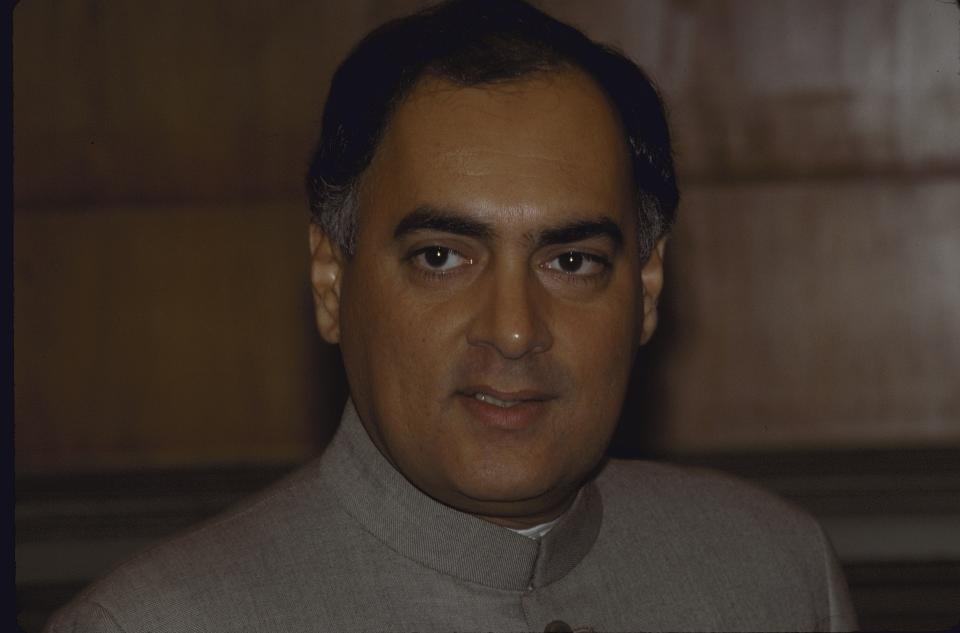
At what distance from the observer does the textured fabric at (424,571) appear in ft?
4.89

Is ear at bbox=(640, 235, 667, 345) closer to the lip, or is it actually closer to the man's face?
the man's face

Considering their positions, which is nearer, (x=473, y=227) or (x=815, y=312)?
(x=473, y=227)

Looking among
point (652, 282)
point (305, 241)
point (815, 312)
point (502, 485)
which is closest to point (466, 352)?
point (502, 485)

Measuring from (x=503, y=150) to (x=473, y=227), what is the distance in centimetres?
10

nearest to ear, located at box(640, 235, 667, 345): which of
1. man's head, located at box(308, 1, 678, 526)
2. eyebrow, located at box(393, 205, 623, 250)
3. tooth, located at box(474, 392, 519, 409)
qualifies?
man's head, located at box(308, 1, 678, 526)

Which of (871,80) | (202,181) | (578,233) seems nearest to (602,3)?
(871,80)

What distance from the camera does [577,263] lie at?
150cm

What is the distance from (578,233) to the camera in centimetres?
A: 147

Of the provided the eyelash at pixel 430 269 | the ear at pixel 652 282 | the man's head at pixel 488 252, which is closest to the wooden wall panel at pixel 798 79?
the ear at pixel 652 282

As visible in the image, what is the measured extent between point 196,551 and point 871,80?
213cm

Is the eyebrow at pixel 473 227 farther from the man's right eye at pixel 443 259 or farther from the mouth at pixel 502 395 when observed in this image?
the mouth at pixel 502 395

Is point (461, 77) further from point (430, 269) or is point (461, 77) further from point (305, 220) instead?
point (305, 220)

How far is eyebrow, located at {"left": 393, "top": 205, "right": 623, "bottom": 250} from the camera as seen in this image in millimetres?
1429

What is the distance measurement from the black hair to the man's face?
0.03 meters
